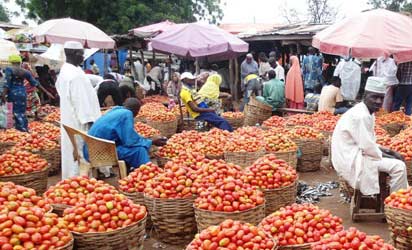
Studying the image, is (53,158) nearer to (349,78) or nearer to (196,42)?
(196,42)

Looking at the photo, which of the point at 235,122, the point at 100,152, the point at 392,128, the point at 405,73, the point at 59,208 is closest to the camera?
the point at 59,208

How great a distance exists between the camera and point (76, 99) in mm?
6008

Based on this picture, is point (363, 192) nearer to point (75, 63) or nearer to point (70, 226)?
point (70, 226)

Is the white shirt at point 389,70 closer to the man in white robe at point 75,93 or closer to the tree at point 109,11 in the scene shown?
the man in white robe at point 75,93

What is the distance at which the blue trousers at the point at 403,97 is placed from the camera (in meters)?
10.1

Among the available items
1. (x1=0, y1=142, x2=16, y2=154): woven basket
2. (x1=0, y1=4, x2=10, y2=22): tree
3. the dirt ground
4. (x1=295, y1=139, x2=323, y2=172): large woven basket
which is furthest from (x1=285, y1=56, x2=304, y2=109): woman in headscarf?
(x1=0, y1=4, x2=10, y2=22): tree

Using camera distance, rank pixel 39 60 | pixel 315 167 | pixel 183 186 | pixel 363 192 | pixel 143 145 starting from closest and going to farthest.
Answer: pixel 183 186 < pixel 363 192 < pixel 143 145 < pixel 315 167 < pixel 39 60

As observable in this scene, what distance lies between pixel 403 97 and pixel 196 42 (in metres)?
4.70

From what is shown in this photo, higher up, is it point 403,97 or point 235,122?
point 403,97

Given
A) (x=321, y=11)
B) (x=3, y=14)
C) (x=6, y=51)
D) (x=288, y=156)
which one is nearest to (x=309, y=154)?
(x=288, y=156)

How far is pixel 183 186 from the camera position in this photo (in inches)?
177

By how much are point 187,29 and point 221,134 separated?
469cm

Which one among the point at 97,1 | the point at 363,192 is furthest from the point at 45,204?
the point at 97,1

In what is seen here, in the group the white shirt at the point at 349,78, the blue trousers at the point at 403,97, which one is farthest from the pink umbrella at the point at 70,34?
the blue trousers at the point at 403,97
